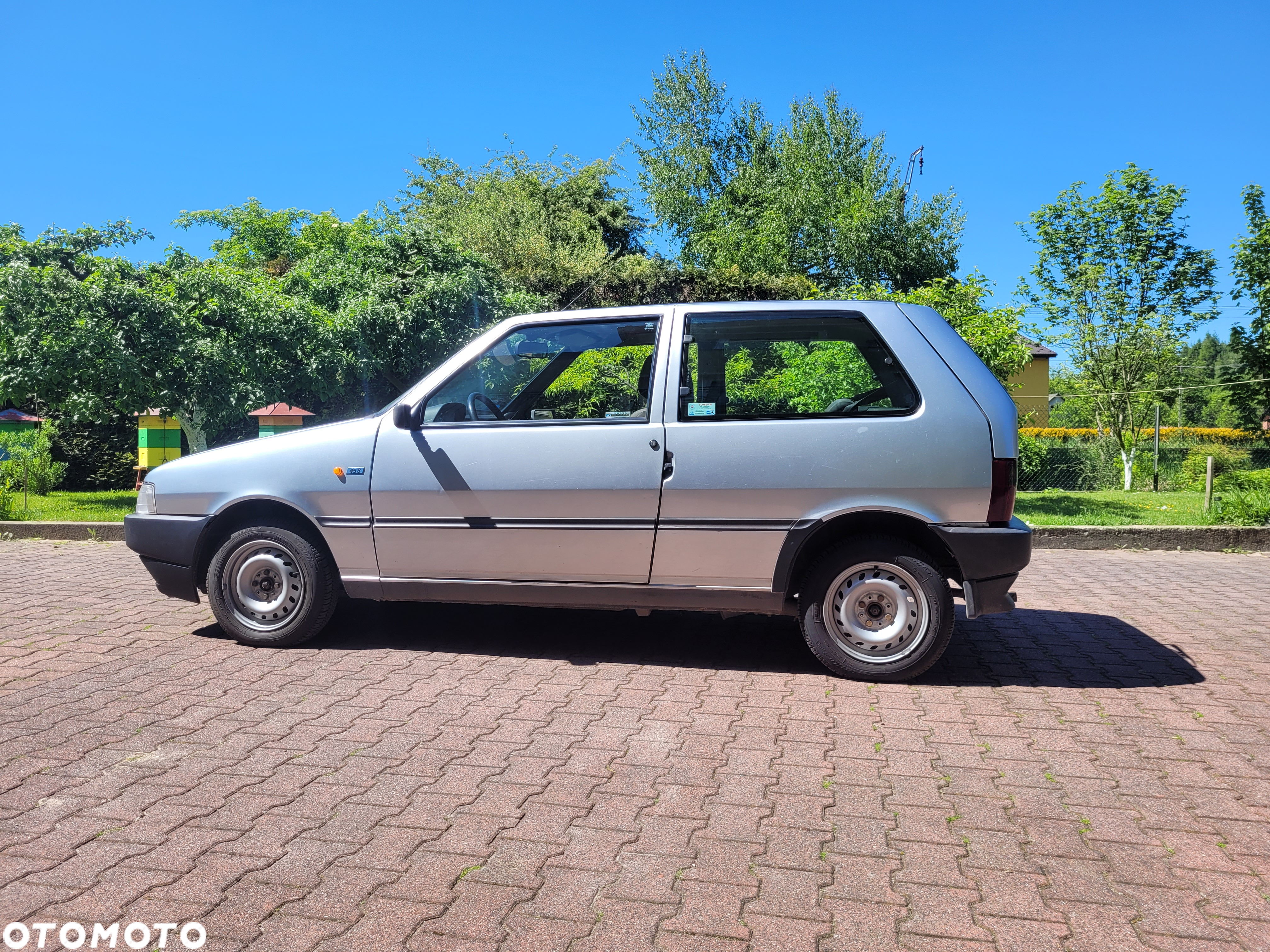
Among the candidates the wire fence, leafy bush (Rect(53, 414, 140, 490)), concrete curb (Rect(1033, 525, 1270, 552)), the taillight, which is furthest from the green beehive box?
the wire fence

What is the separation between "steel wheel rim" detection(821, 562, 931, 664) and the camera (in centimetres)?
498

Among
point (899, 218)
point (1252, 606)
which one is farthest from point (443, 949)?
point (899, 218)

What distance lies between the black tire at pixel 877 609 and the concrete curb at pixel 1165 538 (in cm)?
633

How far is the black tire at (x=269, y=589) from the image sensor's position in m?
5.61

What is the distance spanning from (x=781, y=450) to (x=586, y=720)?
1.69 metres

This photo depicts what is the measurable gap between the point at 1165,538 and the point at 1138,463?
607 inches

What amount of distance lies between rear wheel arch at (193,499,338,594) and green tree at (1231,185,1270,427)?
1195 inches

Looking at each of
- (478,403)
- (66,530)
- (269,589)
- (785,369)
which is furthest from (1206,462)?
(66,530)

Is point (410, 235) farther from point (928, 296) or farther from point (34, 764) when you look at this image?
point (34, 764)

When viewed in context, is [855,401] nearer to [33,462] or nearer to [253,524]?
[253,524]

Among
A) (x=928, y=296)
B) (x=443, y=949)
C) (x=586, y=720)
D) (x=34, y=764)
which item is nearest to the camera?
(x=443, y=949)

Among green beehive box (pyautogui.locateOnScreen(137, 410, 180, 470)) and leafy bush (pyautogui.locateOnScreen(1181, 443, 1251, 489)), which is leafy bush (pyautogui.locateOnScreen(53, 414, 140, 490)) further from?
leafy bush (pyautogui.locateOnScreen(1181, 443, 1251, 489))

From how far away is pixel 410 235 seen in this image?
1925cm

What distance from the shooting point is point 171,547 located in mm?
5777
